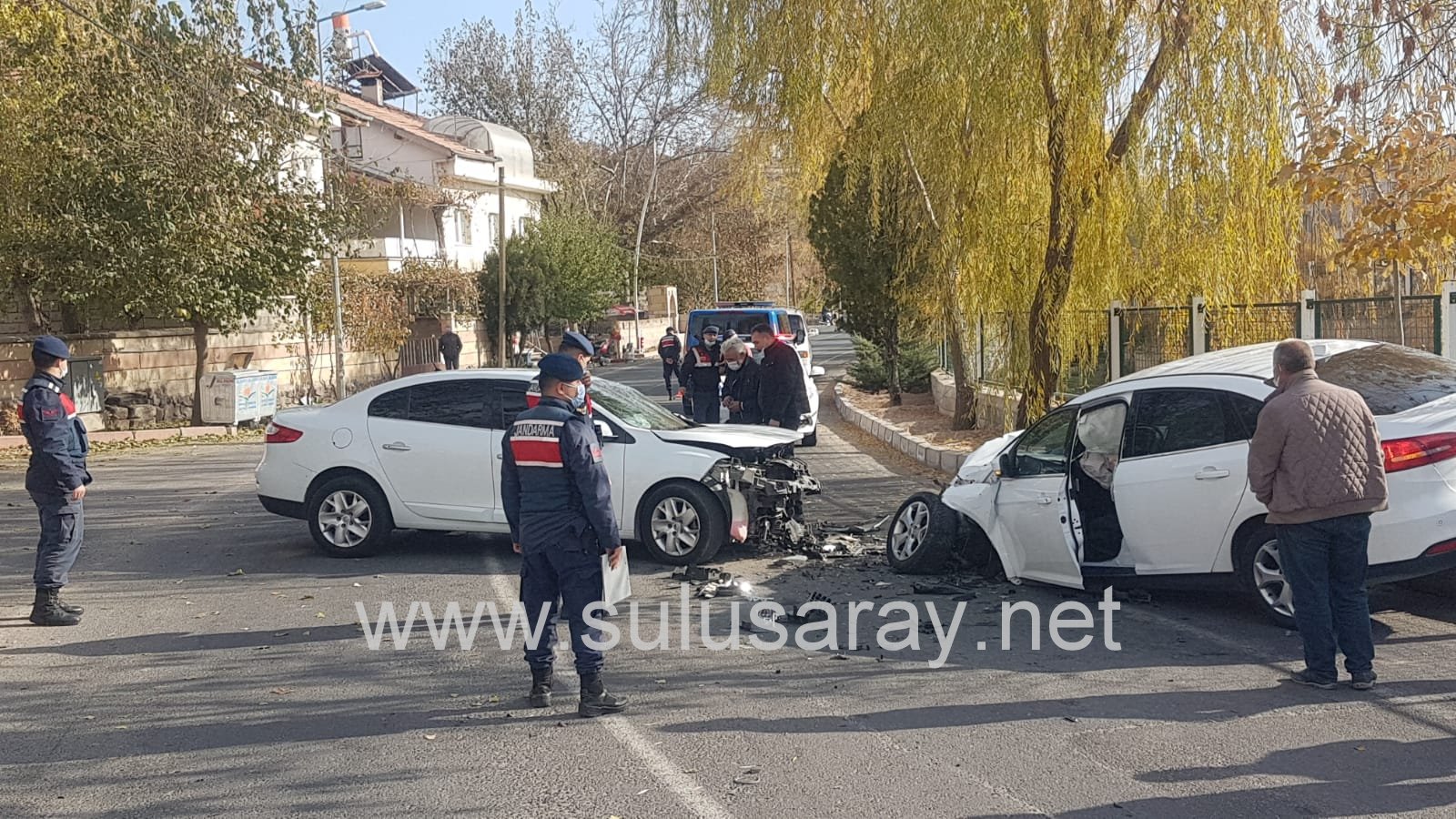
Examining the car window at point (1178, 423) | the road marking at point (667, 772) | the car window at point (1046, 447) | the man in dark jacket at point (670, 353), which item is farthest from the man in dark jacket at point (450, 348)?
the road marking at point (667, 772)

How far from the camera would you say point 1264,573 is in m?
7.26

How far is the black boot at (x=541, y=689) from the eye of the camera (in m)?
6.17

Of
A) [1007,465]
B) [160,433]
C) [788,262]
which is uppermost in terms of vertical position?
[788,262]

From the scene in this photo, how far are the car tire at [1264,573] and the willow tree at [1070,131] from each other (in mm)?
6195

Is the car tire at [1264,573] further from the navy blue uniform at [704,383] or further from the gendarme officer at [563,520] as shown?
the navy blue uniform at [704,383]

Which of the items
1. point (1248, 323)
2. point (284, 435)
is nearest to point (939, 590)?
point (284, 435)

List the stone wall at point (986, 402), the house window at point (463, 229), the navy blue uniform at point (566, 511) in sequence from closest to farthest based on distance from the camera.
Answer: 1. the navy blue uniform at point (566, 511)
2. the stone wall at point (986, 402)
3. the house window at point (463, 229)

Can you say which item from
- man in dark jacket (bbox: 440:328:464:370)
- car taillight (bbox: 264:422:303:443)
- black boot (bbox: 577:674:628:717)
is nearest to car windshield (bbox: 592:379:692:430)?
car taillight (bbox: 264:422:303:443)

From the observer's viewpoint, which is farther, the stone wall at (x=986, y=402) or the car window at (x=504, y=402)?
the stone wall at (x=986, y=402)

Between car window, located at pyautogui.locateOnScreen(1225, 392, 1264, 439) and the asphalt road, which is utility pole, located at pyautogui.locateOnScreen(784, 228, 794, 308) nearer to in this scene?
car window, located at pyautogui.locateOnScreen(1225, 392, 1264, 439)

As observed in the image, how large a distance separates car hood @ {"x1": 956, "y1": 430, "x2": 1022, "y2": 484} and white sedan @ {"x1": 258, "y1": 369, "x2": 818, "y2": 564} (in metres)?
1.49

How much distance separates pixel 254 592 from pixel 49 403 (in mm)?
1881

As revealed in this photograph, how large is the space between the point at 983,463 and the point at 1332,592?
3.26m

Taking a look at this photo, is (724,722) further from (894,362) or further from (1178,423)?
(894,362)
